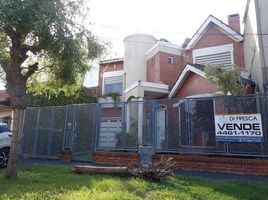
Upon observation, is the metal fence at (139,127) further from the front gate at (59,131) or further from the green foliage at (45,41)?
the green foliage at (45,41)

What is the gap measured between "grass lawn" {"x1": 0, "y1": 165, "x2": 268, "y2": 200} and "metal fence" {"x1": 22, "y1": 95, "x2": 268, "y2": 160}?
6.79ft

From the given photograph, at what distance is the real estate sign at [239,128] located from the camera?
1005 centimetres

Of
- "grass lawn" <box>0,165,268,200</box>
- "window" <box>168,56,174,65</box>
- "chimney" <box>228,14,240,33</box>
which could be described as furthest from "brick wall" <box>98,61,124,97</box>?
"grass lawn" <box>0,165,268,200</box>

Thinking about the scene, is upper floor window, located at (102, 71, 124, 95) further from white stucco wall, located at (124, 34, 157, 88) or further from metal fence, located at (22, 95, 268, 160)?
metal fence, located at (22, 95, 268, 160)

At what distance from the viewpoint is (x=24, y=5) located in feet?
27.7

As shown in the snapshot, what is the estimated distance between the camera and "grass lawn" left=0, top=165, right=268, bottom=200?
277 inches

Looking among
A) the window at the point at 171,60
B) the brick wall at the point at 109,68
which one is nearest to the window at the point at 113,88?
the brick wall at the point at 109,68

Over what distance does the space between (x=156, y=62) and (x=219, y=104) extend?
33.1 feet

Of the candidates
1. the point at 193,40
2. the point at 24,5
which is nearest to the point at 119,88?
the point at 193,40

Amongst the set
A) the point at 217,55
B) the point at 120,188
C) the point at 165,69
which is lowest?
the point at 120,188

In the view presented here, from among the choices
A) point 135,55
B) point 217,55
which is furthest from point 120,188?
point 135,55

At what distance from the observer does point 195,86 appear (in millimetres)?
16016

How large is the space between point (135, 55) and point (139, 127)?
11.0m

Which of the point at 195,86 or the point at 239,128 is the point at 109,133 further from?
the point at 195,86
